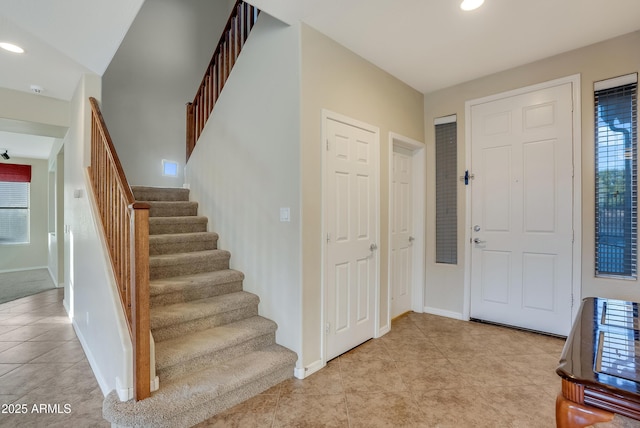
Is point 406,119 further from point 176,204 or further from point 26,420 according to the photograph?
point 26,420

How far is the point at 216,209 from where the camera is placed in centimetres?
340

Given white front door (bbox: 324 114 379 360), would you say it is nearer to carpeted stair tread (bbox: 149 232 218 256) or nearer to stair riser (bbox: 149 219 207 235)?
carpeted stair tread (bbox: 149 232 218 256)

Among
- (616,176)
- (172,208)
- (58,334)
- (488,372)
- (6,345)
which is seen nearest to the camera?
(488,372)

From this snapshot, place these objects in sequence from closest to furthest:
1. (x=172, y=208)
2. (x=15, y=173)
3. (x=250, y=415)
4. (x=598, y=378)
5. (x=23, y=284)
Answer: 1. (x=598, y=378)
2. (x=250, y=415)
3. (x=172, y=208)
4. (x=23, y=284)
5. (x=15, y=173)

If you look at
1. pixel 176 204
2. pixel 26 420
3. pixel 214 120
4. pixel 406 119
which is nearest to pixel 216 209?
pixel 176 204

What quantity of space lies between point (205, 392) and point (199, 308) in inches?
28.5

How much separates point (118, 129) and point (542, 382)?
5.77 meters

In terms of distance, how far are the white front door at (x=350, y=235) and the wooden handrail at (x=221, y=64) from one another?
4.88ft

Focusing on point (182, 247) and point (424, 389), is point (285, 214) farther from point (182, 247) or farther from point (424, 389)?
point (424, 389)

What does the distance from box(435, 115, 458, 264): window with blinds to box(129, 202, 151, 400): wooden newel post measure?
3.23 metres

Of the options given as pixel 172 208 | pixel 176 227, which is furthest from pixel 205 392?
pixel 172 208

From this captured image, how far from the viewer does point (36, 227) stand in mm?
7348

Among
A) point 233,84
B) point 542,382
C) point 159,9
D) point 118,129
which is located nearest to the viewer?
point 542,382

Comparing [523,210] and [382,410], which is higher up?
[523,210]
